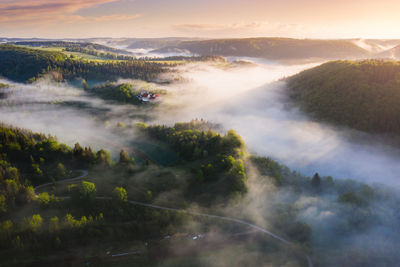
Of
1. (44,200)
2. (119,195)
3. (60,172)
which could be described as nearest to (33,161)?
(60,172)

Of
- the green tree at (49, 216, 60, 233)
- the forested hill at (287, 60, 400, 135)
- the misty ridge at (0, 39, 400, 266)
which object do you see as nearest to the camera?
the green tree at (49, 216, 60, 233)

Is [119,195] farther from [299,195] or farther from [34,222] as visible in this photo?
[299,195]

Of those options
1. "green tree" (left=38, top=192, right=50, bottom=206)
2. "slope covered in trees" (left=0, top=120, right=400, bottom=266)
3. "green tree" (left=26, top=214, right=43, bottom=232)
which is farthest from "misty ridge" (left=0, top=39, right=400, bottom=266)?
"green tree" (left=26, top=214, right=43, bottom=232)

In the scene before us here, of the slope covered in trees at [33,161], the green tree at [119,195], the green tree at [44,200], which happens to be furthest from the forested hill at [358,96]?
the green tree at [44,200]

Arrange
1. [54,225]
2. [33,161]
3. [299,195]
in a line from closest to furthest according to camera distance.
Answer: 1. [54,225]
2. [33,161]
3. [299,195]

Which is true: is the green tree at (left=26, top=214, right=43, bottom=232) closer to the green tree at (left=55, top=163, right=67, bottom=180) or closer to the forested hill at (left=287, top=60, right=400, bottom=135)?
the green tree at (left=55, top=163, right=67, bottom=180)

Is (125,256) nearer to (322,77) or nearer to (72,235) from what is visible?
(72,235)

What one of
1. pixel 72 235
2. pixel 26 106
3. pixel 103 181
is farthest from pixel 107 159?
pixel 26 106

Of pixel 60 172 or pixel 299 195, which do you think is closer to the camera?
pixel 60 172
